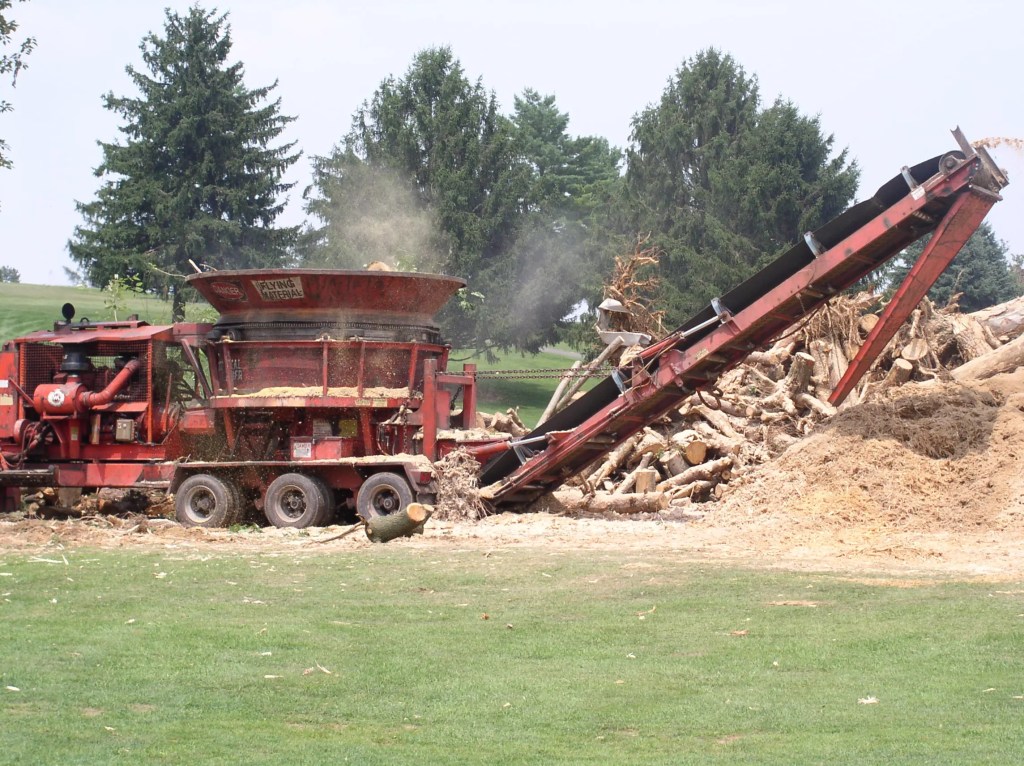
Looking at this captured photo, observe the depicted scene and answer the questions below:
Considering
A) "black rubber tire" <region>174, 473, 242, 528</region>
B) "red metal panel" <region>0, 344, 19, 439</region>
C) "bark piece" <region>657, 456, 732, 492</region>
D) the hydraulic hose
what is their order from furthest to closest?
"bark piece" <region>657, 456, 732, 492</region> < "red metal panel" <region>0, 344, 19, 439</region> < the hydraulic hose < "black rubber tire" <region>174, 473, 242, 528</region>

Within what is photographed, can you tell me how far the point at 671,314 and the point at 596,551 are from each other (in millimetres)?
29941

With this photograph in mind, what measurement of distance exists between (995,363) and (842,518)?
5.01 metres

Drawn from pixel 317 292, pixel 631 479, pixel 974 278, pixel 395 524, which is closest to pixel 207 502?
pixel 317 292

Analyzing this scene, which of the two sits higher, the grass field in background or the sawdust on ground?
the grass field in background

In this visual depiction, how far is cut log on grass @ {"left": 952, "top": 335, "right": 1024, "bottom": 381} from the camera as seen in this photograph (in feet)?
63.9

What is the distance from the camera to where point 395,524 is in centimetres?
1664

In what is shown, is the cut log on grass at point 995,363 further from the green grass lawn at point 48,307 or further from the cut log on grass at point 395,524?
the green grass lawn at point 48,307

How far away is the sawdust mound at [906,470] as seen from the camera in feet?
52.6

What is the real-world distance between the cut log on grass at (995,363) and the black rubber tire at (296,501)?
920 centimetres

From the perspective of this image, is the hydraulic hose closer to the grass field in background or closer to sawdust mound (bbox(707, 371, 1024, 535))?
sawdust mound (bbox(707, 371, 1024, 535))

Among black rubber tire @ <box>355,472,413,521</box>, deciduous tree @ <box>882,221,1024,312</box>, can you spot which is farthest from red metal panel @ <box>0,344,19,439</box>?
deciduous tree @ <box>882,221,1024,312</box>

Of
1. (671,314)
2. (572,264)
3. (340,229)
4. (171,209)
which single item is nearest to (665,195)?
(572,264)

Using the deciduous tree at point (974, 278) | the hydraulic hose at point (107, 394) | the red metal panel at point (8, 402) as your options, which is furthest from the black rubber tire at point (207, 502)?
the deciduous tree at point (974, 278)

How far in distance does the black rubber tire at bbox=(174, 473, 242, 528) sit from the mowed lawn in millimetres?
5221
